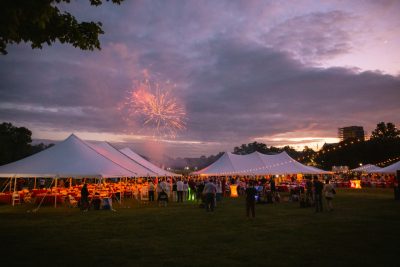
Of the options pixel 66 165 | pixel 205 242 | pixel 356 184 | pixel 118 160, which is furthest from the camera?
pixel 356 184

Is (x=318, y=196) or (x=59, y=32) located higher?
(x=59, y=32)

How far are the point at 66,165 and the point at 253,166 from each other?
19.5 metres

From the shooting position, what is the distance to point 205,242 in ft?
27.3

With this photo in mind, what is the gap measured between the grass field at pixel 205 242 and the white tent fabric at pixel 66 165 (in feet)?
19.6

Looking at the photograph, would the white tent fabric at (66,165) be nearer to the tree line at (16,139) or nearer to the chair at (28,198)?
the chair at (28,198)

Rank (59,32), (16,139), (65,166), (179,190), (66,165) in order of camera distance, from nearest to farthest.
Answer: (59,32) → (65,166) → (66,165) → (179,190) → (16,139)

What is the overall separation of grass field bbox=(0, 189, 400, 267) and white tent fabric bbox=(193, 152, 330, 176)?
2025 centimetres

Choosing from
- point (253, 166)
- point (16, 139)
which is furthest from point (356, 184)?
point (16, 139)

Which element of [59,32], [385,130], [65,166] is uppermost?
[385,130]

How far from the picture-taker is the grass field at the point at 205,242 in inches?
256

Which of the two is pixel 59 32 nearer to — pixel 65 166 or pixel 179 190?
pixel 65 166

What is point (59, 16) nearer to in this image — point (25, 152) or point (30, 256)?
point (30, 256)

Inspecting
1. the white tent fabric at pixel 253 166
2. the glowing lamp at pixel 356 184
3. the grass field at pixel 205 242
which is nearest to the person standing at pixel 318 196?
the grass field at pixel 205 242

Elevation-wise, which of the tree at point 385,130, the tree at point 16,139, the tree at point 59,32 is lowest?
the tree at point 59,32
